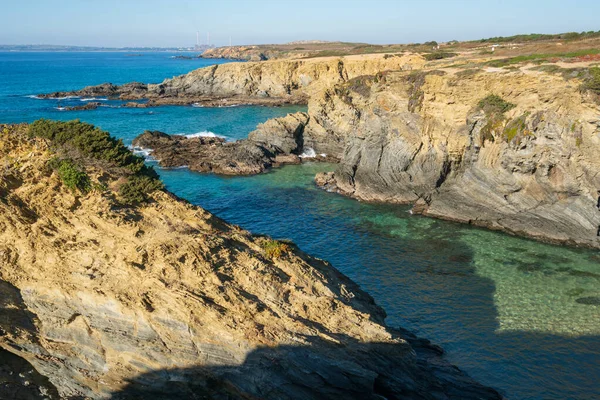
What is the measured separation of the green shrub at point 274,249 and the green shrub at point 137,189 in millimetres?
5057

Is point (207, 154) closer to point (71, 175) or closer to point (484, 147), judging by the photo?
point (484, 147)

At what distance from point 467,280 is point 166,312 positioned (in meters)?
22.1

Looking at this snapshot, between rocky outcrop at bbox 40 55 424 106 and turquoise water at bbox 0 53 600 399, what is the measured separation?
2086 inches

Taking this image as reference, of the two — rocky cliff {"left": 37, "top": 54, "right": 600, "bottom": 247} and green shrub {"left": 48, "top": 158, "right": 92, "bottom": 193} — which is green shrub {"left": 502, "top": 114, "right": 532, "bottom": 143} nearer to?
rocky cliff {"left": 37, "top": 54, "right": 600, "bottom": 247}

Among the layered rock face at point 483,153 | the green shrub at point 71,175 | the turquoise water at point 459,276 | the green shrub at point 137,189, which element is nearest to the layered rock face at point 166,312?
the green shrub at point 71,175

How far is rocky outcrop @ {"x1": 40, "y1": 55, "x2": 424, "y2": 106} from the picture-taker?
335 ft

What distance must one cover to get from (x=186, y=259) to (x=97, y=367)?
510 cm

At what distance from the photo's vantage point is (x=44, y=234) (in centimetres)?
1641

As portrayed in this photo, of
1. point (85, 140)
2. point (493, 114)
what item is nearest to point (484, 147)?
point (493, 114)

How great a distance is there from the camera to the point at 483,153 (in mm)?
39625

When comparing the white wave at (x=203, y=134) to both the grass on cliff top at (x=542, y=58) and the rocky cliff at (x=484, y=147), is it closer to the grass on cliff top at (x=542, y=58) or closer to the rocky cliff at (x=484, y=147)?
the rocky cliff at (x=484, y=147)

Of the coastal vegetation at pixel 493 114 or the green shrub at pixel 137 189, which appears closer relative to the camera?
the green shrub at pixel 137 189

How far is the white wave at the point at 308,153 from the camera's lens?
62362 mm

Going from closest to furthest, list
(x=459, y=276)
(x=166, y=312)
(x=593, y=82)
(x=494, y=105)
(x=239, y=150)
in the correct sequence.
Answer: (x=166, y=312) → (x=459, y=276) → (x=593, y=82) → (x=494, y=105) → (x=239, y=150)
